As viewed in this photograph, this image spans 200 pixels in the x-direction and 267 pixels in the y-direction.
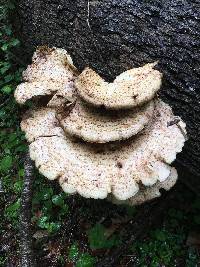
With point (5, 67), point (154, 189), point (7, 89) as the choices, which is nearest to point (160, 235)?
point (154, 189)

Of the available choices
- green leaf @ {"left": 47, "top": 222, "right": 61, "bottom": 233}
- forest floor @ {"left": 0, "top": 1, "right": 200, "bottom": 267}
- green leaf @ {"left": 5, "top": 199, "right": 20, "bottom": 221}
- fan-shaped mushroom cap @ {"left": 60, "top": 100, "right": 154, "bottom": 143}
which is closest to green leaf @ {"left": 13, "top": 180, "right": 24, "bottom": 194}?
forest floor @ {"left": 0, "top": 1, "right": 200, "bottom": 267}

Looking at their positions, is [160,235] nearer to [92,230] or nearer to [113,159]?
[92,230]

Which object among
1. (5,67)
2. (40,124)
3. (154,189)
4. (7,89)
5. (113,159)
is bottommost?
(7,89)

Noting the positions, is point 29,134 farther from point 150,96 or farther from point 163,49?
point 163,49

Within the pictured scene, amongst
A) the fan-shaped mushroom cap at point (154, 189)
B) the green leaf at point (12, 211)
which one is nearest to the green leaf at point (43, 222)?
the green leaf at point (12, 211)

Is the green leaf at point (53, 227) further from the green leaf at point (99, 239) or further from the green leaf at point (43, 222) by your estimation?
the green leaf at point (99, 239)

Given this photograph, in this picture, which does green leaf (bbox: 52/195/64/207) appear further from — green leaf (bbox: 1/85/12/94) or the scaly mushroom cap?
green leaf (bbox: 1/85/12/94)

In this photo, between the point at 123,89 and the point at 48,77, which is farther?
the point at 48,77
